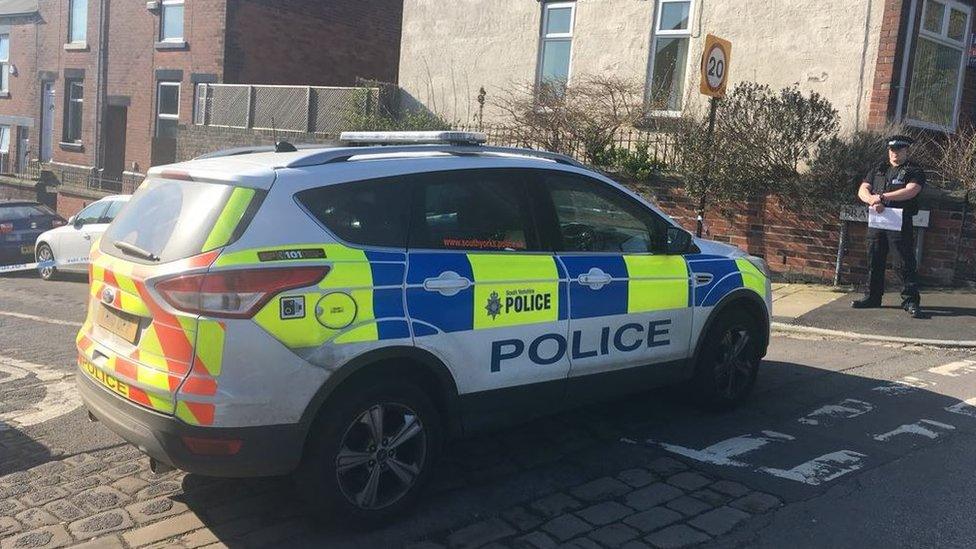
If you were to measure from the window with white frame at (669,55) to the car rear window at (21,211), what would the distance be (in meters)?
11.8

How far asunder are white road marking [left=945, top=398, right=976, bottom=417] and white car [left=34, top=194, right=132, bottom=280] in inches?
501

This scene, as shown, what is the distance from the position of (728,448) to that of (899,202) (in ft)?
16.8

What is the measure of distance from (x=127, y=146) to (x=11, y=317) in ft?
50.1

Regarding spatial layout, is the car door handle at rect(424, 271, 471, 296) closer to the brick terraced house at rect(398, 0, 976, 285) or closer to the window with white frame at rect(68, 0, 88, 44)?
the brick terraced house at rect(398, 0, 976, 285)

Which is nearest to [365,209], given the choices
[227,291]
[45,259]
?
[227,291]

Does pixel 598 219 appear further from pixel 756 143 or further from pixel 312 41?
pixel 312 41

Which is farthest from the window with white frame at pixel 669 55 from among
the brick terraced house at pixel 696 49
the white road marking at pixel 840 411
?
the white road marking at pixel 840 411

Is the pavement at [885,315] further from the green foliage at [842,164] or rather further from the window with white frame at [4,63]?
the window with white frame at [4,63]

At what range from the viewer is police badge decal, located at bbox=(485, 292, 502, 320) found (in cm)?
434

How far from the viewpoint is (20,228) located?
1622 centimetres

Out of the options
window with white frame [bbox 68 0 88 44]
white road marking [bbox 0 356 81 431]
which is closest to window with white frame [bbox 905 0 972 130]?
white road marking [bbox 0 356 81 431]

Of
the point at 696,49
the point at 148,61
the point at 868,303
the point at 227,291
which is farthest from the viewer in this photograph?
the point at 148,61

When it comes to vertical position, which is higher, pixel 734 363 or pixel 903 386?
pixel 734 363

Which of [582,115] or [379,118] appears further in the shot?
[379,118]
